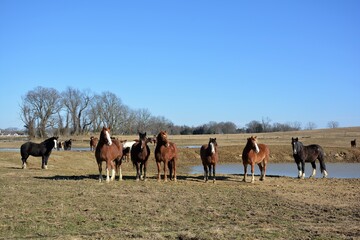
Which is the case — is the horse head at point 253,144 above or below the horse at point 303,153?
above

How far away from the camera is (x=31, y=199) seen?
11.7 metres

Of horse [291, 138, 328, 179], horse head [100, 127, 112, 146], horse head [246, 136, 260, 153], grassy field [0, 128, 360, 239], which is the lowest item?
grassy field [0, 128, 360, 239]

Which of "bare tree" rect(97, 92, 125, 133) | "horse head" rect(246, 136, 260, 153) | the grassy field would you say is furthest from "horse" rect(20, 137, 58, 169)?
"bare tree" rect(97, 92, 125, 133)

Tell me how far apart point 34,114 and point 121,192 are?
8529cm

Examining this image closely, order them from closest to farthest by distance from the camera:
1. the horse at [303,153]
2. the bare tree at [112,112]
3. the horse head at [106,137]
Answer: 1. the horse head at [106,137]
2. the horse at [303,153]
3. the bare tree at [112,112]

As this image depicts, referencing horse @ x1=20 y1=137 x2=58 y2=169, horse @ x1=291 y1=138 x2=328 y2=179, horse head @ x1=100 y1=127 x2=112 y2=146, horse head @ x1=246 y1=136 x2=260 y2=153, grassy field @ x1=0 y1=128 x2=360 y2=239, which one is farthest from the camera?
horse @ x1=20 y1=137 x2=58 y2=169

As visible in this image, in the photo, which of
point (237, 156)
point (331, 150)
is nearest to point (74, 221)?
point (237, 156)

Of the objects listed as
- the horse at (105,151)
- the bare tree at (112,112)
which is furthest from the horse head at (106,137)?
the bare tree at (112,112)

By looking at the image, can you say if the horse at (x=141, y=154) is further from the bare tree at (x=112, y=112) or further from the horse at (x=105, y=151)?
the bare tree at (x=112, y=112)

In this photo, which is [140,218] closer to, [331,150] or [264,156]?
[264,156]

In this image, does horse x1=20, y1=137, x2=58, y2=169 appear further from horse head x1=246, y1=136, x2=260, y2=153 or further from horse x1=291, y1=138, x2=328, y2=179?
horse x1=291, y1=138, x2=328, y2=179

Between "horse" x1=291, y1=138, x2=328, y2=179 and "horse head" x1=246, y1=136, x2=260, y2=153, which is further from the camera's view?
"horse" x1=291, y1=138, x2=328, y2=179

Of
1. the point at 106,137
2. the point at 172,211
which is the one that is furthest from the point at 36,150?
the point at 172,211

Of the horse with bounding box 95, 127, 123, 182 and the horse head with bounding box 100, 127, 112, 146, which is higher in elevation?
the horse head with bounding box 100, 127, 112, 146
